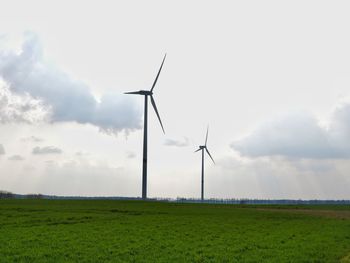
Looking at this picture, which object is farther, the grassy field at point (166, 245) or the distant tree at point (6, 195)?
the distant tree at point (6, 195)

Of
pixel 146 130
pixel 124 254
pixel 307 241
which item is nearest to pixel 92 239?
pixel 124 254

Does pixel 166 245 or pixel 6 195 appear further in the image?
pixel 6 195

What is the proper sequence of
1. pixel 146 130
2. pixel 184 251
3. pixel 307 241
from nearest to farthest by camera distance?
pixel 184 251
pixel 307 241
pixel 146 130

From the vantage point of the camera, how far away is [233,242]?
106 feet

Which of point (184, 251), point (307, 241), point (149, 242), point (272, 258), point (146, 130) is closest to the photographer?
point (272, 258)

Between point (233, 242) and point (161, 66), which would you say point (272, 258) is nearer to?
point (233, 242)

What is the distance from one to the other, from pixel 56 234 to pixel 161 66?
77.3 metres

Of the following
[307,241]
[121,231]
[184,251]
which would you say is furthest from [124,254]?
[307,241]

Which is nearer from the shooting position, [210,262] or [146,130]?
[210,262]

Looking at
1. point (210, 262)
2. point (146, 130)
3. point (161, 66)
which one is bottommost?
point (210, 262)

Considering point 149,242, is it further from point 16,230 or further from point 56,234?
point 16,230

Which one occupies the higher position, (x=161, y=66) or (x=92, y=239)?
(x=161, y=66)

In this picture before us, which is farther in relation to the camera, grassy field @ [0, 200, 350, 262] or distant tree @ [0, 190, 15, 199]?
distant tree @ [0, 190, 15, 199]

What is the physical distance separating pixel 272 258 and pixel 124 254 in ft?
28.2
